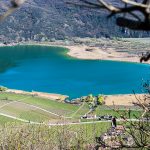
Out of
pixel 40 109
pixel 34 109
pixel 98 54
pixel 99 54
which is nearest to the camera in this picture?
pixel 34 109

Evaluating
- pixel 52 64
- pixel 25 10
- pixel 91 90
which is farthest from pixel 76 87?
pixel 25 10

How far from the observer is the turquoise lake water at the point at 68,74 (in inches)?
2408

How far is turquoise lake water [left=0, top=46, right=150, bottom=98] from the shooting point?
201ft

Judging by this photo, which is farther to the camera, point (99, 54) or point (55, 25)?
point (55, 25)

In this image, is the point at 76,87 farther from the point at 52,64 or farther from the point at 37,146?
the point at 37,146

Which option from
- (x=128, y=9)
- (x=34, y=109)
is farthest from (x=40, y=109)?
(x=128, y=9)

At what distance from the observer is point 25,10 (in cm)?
16350

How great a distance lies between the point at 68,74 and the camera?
2886 inches

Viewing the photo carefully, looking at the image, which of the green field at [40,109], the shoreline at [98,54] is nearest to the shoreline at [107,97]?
the green field at [40,109]

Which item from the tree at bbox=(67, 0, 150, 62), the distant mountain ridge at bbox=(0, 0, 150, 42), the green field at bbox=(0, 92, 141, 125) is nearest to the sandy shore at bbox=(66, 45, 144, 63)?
the distant mountain ridge at bbox=(0, 0, 150, 42)

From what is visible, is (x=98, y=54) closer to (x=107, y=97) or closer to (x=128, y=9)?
(x=107, y=97)

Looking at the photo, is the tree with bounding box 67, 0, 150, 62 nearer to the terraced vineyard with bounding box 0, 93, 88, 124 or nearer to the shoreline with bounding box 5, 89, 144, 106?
the terraced vineyard with bounding box 0, 93, 88, 124

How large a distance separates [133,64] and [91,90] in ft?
96.4

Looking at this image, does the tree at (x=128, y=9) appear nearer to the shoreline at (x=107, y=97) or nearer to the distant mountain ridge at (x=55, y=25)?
the shoreline at (x=107, y=97)
